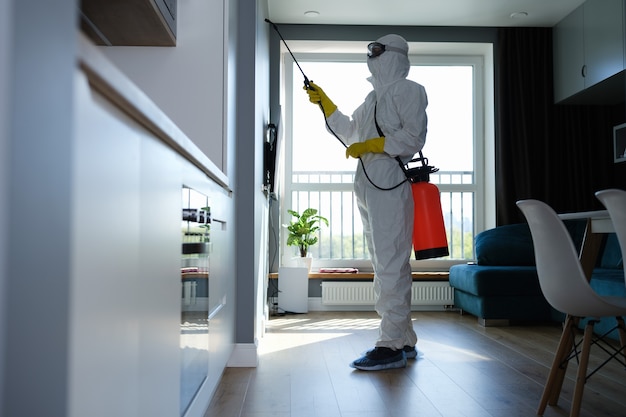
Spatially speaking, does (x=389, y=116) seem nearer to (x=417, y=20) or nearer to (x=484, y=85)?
(x=417, y=20)

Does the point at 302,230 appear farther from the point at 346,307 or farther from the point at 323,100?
the point at 323,100

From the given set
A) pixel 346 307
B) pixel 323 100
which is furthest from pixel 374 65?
pixel 346 307

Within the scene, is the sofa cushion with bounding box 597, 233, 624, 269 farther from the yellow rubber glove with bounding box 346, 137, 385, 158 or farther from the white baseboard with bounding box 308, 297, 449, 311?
the yellow rubber glove with bounding box 346, 137, 385, 158

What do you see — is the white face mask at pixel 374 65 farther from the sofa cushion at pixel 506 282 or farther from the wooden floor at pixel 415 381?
the sofa cushion at pixel 506 282

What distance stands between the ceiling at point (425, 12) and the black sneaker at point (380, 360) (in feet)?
10.3

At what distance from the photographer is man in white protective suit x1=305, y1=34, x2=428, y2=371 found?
3189mm

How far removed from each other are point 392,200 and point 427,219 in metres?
0.27

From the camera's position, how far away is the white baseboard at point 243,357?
3.00m

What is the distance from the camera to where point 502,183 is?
557cm

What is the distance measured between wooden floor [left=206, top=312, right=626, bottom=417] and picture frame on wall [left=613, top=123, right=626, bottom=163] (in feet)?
5.93

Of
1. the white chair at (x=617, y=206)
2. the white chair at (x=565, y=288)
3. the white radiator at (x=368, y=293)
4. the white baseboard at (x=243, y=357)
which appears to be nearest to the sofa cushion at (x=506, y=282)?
the white radiator at (x=368, y=293)

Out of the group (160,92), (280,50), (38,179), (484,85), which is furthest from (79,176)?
(484,85)

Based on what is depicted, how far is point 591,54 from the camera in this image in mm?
4934

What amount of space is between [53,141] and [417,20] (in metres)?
5.34
